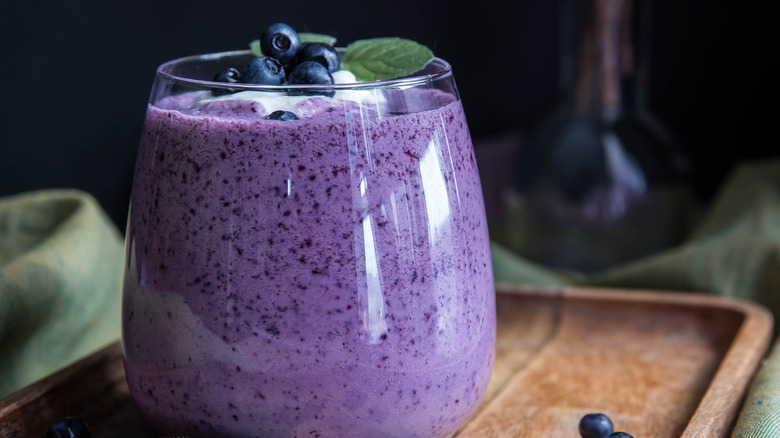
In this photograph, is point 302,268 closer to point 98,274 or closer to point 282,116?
point 282,116

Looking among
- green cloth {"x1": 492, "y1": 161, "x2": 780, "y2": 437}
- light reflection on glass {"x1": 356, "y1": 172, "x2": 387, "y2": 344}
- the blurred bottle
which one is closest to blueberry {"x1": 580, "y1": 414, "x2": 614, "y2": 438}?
light reflection on glass {"x1": 356, "y1": 172, "x2": 387, "y2": 344}

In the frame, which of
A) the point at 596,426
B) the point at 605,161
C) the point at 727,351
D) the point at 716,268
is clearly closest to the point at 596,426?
the point at 596,426

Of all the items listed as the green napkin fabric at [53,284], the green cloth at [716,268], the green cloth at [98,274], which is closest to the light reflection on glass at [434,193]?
the green cloth at [98,274]

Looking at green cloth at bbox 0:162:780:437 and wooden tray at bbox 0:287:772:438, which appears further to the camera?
green cloth at bbox 0:162:780:437

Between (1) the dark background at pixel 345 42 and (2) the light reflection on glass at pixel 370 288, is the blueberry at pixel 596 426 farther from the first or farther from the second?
(1) the dark background at pixel 345 42

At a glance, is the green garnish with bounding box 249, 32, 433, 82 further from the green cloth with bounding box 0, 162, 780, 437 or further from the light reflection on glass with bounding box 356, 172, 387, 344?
the green cloth with bounding box 0, 162, 780, 437
